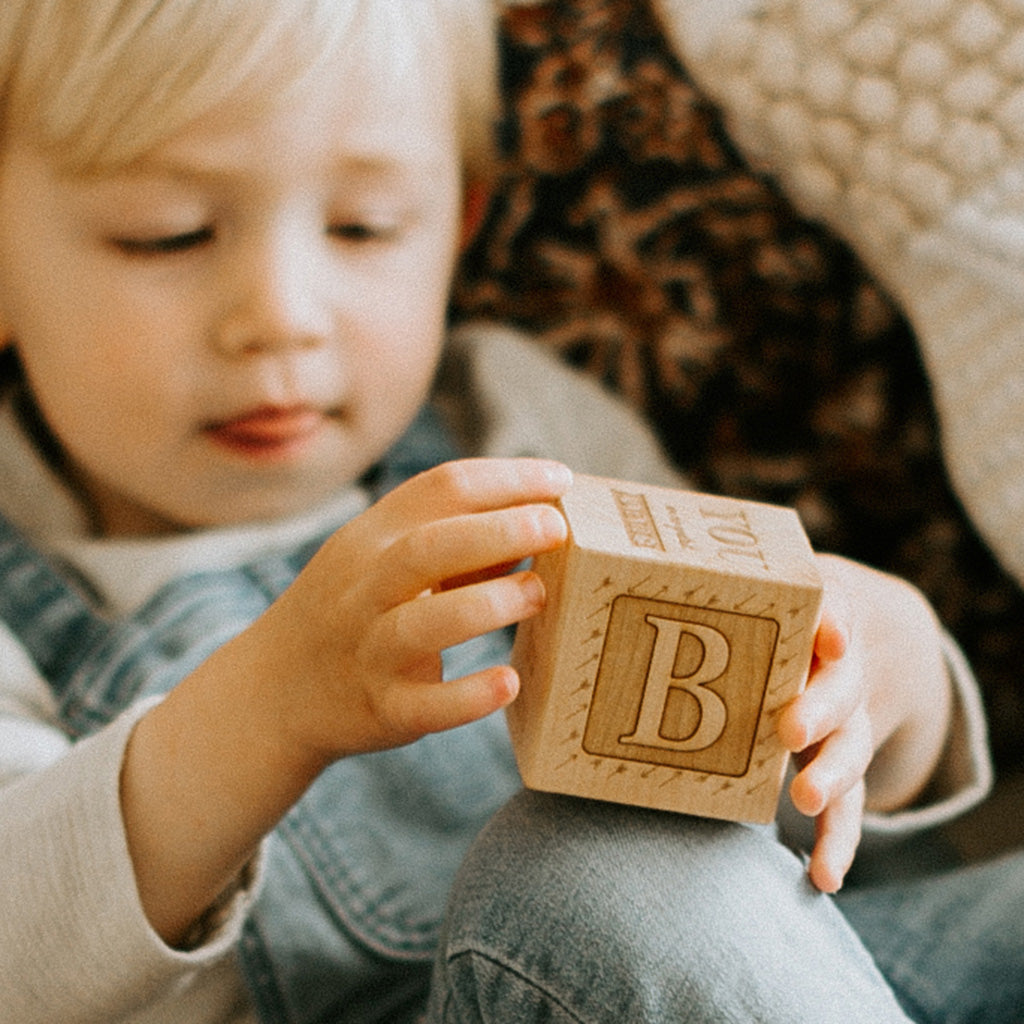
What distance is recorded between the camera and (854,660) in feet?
1.48

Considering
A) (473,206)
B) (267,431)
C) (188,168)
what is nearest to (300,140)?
(188,168)

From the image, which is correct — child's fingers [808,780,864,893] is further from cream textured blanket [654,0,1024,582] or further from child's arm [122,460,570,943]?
cream textured blanket [654,0,1024,582]

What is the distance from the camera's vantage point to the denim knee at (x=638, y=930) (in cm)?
39

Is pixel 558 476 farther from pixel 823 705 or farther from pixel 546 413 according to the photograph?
pixel 546 413

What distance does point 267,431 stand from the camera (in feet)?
2.26

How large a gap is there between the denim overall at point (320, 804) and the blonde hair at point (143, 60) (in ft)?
0.88

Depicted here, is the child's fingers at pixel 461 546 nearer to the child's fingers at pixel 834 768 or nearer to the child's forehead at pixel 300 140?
the child's fingers at pixel 834 768

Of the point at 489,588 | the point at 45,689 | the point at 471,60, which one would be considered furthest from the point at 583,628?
the point at 471,60

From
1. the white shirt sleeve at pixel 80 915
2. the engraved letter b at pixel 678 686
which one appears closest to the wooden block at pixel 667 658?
the engraved letter b at pixel 678 686

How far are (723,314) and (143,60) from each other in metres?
0.43

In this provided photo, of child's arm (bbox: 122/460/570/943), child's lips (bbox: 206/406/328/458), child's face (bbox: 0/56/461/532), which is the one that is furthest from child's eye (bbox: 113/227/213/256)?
child's arm (bbox: 122/460/570/943)

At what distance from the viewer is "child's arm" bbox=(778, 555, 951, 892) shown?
414 mm

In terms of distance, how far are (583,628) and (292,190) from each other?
14.3 inches

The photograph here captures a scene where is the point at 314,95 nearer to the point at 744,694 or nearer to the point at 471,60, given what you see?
the point at 471,60
